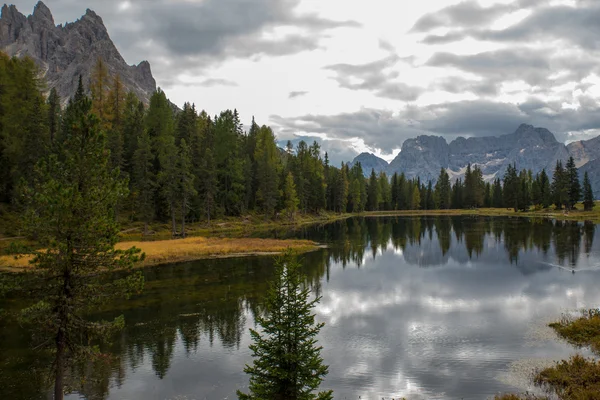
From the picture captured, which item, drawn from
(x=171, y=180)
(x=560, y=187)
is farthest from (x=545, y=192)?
(x=171, y=180)

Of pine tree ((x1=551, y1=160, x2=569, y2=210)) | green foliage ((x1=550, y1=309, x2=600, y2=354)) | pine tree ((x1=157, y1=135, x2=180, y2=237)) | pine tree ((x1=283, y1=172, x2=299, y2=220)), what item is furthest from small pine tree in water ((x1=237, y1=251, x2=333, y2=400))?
pine tree ((x1=551, y1=160, x2=569, y2=210))

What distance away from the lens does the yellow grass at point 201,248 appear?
194 feet

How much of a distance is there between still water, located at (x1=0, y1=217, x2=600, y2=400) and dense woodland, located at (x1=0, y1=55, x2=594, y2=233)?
19471 millimetres

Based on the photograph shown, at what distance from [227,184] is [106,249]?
9119cm

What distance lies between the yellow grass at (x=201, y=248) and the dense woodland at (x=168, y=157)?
1266 cm

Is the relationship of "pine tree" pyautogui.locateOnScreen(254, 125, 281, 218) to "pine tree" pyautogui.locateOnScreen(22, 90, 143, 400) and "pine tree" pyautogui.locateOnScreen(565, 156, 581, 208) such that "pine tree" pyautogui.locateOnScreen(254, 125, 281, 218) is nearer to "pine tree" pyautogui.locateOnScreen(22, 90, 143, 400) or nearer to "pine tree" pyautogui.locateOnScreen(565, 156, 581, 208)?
"pine tree" pyautogui.locateOnScreen(22, 90, 143, 400)

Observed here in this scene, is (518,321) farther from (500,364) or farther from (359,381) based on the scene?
(359,381)

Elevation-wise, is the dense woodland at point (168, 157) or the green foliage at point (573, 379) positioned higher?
the dense woodland at point (168, 157)

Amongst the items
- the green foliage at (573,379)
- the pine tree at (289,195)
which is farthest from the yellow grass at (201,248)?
the pine tree at (289,195)

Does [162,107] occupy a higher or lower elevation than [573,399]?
higher

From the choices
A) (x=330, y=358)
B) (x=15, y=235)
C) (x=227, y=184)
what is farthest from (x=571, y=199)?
(x=15, y=235)

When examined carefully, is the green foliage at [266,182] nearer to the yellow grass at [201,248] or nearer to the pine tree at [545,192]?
the yellow grass at [201,248]

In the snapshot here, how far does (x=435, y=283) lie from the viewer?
46.6m

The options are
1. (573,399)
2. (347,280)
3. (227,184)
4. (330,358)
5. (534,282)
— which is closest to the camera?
(573,399)
